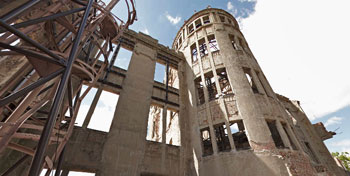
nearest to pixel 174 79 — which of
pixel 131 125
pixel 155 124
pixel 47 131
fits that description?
pixel 155 124

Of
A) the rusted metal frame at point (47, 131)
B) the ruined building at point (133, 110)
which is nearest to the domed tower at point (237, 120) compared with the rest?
→ the ruined building at point (133, 110)

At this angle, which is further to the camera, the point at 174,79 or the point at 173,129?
the point at 174,79

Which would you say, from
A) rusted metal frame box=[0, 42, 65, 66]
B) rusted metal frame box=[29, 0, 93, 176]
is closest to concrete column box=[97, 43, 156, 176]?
rusted metal frame box=[29, 0, 93, 176]

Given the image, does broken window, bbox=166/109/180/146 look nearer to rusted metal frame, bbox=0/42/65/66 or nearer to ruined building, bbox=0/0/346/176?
ruined building, bbox=0/0/346/176

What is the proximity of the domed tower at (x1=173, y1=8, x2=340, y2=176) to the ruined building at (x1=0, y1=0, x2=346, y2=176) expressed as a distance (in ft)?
0.17

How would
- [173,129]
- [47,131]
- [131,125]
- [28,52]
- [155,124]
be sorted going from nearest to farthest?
[47,131] < [28,52] < [131,125] < [173,129] < [155,124]

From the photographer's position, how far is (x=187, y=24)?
53.4 ft

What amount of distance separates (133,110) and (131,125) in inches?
36.5

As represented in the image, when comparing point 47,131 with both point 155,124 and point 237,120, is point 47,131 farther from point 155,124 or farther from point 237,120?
point 155,124

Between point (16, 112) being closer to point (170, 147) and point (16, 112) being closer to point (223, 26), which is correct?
point (170, 147)

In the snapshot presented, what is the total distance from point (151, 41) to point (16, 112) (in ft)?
35.9

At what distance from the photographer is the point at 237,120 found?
324 inches

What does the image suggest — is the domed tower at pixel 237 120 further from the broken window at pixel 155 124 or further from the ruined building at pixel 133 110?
the broken window at pixel 155 124

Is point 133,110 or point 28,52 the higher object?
point 133,110
